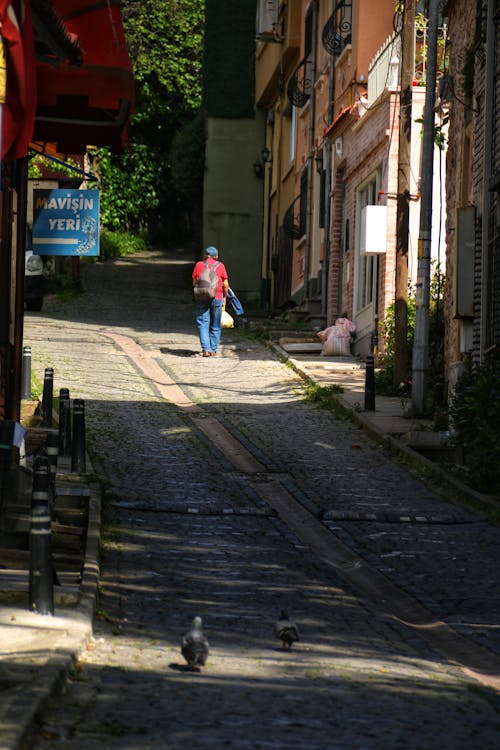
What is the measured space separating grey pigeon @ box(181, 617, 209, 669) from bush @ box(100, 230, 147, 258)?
39.3 metres

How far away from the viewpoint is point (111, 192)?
163ft

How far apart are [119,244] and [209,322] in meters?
24.2

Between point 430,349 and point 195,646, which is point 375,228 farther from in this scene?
point 195,646

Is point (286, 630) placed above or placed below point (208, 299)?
below

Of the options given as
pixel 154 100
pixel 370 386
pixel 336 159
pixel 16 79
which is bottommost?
pixel 370 386

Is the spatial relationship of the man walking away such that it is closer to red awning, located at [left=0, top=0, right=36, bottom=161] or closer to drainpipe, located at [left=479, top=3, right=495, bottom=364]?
drainpipe, located at [left=479, top=3, right=495, bottom=364]

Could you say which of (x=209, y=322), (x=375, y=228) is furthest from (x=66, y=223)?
(x=209, y=322)

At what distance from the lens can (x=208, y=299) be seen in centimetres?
2444

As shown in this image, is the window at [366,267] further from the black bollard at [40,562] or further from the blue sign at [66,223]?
the black bollard at [40,562]

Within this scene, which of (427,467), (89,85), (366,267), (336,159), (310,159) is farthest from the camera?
(310,159)

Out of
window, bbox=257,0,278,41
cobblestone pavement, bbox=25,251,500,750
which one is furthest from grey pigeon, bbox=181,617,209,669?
window, bbox=257,0,278,41

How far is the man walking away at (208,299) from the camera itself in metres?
24.3

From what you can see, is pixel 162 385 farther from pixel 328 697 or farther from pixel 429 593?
pixel 328 697

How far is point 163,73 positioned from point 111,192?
457 cm
